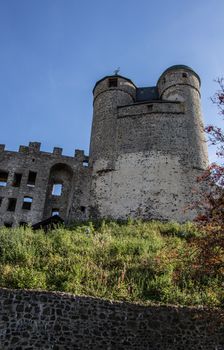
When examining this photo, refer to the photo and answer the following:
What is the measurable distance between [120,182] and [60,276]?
15147 mm

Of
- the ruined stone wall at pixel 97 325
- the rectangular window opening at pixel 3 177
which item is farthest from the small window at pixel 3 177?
the ruined stone wall at pixel 97 325

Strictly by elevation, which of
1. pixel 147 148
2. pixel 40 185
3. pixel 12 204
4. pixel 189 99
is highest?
pixel 189 99

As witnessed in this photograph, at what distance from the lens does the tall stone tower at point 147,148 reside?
77.6 feet

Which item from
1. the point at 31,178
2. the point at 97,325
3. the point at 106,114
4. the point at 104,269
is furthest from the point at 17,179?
the point at 97,325

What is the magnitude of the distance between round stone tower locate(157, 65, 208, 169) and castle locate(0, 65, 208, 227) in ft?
0.23

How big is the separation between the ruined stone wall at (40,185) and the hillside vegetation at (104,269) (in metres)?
11.6

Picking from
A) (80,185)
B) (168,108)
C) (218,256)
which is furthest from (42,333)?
(168,108)

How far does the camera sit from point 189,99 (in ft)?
90.6

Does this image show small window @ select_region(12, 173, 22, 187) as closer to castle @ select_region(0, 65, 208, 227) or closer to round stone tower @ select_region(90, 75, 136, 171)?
castle @ select_region(0, 65, 208, 227)

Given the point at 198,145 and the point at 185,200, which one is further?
the point at 198,145

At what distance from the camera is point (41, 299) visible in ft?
27.6

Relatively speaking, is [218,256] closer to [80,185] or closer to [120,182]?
[120,182]

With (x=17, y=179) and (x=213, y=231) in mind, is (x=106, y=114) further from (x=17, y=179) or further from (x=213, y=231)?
(x=213, y=231)

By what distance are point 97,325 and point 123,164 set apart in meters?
17.3
